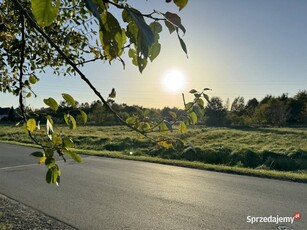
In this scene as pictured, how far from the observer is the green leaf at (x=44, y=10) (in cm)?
57

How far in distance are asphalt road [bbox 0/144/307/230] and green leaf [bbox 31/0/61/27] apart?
485 cm

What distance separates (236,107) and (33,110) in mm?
51526

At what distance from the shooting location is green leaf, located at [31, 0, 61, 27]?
0.57m

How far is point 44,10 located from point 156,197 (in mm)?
6414

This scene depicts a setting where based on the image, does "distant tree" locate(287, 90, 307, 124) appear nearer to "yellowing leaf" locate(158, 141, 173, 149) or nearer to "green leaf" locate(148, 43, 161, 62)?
"yellowing leaf" locate(158, 141, 173, 149)

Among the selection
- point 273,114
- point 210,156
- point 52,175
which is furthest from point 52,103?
point 273,114

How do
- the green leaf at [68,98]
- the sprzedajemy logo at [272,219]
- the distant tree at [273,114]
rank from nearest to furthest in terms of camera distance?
the green leaf at [68,98]
the sprzedajemy logo at [272,219]
the distant tree at [273,114]

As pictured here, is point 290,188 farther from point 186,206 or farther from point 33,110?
point 33,110

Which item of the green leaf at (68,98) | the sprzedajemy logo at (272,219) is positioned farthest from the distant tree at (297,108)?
the green leaf at (68,98)

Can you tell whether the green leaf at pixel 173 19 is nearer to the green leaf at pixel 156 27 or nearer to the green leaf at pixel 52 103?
the green leaf at pixel 156 27

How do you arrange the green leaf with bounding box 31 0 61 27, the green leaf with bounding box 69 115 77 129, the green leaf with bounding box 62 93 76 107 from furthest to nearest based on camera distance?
the green leaf with bounding box 69 115 77 129 < the green leaf with bounding box 62 93 76 107 < the green leaf with bounding box 31 0 61 27

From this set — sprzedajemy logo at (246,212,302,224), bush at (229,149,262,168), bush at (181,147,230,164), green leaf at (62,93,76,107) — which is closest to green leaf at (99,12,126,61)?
green leaf at (62,93,76,107)

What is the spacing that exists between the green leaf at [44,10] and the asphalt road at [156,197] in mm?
4851

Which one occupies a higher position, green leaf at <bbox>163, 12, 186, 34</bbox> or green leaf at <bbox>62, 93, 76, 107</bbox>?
green leaf at <bbox>163, 12, 186, 34</bbox>
